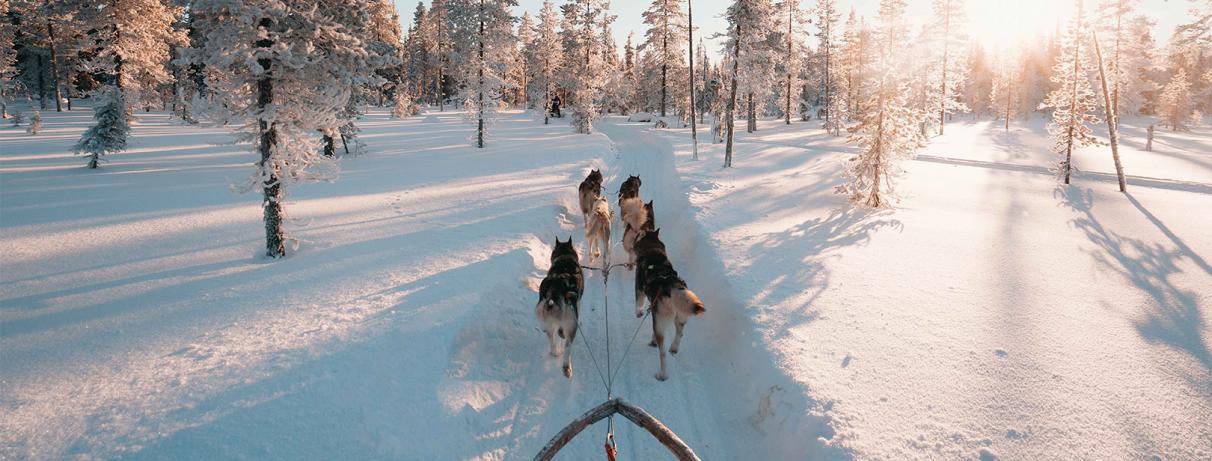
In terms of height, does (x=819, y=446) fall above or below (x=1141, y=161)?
below

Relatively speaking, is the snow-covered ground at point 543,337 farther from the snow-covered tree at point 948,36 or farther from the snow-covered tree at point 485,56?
the snow-covered tree at point 948,36

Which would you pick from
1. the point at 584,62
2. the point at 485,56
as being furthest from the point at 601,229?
the point at 584,62

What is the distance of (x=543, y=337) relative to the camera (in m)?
7.76

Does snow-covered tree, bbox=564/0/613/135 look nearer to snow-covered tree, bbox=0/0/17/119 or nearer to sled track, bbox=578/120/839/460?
sled track, bbox=578/120/839/460

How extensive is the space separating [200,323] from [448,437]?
4.45 meters

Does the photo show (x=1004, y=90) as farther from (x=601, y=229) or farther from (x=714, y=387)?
(x=714, y=387)

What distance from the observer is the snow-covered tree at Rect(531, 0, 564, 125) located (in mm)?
56312

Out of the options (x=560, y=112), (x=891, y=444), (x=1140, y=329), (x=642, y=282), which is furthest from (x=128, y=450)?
(x=560, y=112)

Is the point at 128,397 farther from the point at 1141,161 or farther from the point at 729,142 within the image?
the point at 1141,161

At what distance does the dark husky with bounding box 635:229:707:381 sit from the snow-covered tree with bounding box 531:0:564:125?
48.8m

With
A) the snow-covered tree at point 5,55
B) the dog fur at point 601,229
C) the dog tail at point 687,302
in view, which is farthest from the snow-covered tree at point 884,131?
the snow-covered tree at point 5,55

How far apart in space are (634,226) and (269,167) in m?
7.40

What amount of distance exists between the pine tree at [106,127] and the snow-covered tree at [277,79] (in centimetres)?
1408

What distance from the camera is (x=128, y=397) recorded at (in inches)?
205
